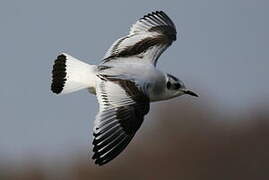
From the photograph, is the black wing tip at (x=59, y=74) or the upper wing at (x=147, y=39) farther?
the upper wing at (x=147, y=39)

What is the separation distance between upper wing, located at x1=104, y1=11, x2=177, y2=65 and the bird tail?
0.22m

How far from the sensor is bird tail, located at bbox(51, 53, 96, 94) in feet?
27.2

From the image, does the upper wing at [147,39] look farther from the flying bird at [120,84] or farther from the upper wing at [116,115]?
the upper wing at [116,115]

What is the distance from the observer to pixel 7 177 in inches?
961

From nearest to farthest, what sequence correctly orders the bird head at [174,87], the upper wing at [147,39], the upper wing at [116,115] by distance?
1. the upper wing at [116,115]
2. the bird head at [174,87]
3. the upper wing at [147,39]

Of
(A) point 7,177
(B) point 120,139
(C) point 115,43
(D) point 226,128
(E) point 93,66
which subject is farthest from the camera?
(D) point 226,128

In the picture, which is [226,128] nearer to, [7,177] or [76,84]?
[7,177]

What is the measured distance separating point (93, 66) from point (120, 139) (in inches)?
27.4

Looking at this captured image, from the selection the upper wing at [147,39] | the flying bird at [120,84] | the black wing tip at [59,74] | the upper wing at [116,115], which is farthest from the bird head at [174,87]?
the black wing tip at [59,74]

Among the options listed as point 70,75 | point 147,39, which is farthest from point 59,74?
point 147,39

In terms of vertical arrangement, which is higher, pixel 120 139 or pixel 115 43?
pixel 115 43

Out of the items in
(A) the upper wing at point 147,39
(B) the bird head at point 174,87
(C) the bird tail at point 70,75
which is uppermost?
(A) the upper wing at point 147,39

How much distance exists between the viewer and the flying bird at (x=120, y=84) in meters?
7.87

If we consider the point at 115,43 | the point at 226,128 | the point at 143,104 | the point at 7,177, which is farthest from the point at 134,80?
the point at 226,128
